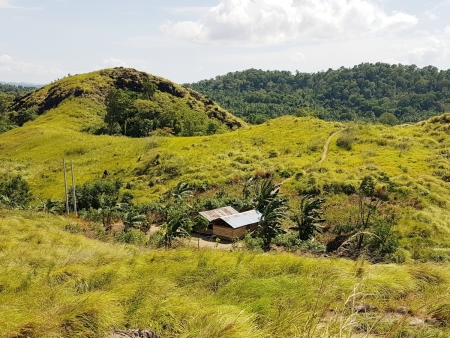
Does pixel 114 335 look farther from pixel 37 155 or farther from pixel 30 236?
pixel 37 155

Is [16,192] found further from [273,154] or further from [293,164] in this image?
[273,154]

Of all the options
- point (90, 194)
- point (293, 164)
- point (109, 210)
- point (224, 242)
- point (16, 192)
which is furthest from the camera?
point (293, 164)

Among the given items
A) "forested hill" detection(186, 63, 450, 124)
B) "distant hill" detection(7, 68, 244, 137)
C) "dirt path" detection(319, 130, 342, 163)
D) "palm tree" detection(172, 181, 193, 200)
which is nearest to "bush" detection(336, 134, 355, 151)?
"dirt path" detection(319, 130, 342, 163)

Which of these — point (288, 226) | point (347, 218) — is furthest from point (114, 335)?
point (347, 218)

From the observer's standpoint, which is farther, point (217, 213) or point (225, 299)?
point (217, 213)

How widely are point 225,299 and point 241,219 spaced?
2093 cm

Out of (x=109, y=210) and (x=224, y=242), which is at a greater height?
(x=109, y=210)

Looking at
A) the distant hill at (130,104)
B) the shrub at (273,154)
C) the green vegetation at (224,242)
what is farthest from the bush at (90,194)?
the distant hill at (130,104)

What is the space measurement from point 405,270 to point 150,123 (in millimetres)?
65839

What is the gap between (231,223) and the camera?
25.2m

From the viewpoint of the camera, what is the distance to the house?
25344mm

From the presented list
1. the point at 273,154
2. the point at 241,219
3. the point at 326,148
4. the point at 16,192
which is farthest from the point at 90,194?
the point at 326,148

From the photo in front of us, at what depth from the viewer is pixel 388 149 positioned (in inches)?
→ 1709

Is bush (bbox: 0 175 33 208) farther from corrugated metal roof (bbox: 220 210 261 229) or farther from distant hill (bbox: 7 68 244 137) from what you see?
distant hill (bbox: 7 68 244 137)
